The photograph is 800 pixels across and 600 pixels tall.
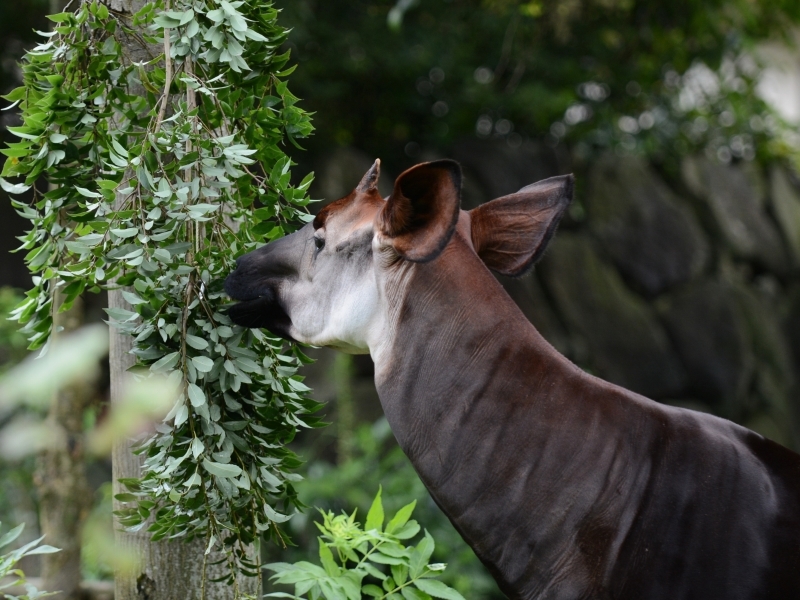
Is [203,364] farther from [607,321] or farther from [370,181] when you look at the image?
[607,321]

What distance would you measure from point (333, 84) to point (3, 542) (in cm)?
417

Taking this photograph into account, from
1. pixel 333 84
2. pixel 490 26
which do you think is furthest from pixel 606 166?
pixel 333 84

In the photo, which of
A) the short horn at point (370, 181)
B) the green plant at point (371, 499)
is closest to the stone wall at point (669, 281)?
the green plant at point (371, 499)

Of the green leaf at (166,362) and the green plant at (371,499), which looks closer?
the green leaf at (166,362)

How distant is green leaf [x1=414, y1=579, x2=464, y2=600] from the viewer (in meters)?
2.00

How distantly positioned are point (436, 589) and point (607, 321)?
17.2 ft

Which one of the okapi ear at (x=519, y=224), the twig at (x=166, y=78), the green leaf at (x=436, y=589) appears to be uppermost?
the twig at (x=166, y=78)

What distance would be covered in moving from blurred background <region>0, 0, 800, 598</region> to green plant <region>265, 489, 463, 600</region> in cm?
260

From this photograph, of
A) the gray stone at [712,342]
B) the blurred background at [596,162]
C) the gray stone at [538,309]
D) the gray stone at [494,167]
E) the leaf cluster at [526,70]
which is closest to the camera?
the blurred background at [596,162]

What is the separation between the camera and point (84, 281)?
1812 mm

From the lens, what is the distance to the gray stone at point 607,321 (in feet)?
Answer: 22.4

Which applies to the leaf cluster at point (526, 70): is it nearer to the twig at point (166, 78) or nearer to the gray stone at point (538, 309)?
the gray stone at point (538, 309)

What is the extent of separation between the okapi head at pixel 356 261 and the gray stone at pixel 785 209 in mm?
7175

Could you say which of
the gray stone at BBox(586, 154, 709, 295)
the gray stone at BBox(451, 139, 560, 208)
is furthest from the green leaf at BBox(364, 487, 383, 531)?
the gray stone at BBox(586, 154, 709, 295)
